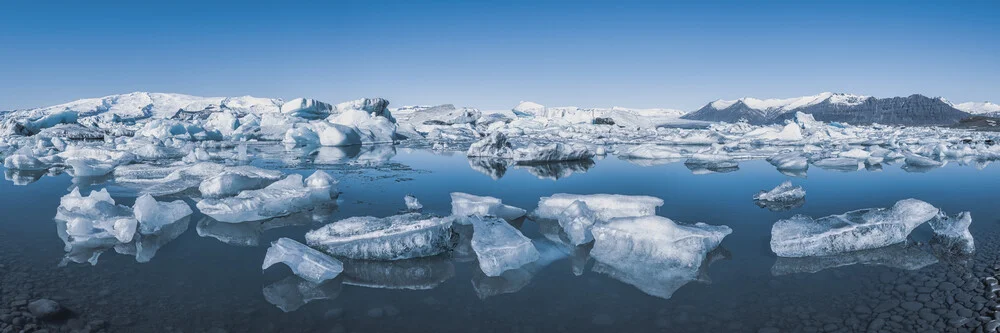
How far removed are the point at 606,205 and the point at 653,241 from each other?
3.30 ft

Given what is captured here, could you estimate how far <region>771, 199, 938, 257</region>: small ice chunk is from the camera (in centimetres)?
312

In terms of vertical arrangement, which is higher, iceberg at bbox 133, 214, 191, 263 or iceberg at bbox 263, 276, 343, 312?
iceberg at bbox 133, 214, 191, 263

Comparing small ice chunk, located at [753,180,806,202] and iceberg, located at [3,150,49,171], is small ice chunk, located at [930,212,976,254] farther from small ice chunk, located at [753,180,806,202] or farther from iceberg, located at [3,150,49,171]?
iceberg, located at [3,150,49,171]

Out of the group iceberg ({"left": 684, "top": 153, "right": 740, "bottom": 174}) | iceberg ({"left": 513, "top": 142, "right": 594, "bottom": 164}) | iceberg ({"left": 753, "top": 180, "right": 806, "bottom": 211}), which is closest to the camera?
iceberg ({"left": 753, "top": 180, "right": 806, "bottom": 211})

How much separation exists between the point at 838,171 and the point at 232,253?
8.70 m

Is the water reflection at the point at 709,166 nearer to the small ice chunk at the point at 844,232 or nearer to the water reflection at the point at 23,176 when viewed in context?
the small ice chunk at the point at 844,232

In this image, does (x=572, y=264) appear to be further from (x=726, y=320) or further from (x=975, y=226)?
(x=975, y=226)

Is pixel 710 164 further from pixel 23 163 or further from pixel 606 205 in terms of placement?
pixel 23 163

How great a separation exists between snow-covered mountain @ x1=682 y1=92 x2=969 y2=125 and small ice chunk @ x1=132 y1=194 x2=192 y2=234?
88.4 meters

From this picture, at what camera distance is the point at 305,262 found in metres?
2.71

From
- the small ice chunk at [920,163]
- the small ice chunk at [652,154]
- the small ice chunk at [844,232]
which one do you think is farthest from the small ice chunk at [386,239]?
the small ice chunk at [920,163]

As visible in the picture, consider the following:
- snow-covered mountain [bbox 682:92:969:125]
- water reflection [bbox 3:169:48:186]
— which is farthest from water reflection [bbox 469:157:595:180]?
snow-covered mountain [bbox 682:92:969:125]

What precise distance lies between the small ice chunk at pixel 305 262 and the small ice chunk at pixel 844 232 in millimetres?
2742

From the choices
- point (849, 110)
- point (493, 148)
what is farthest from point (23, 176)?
point (849, 110)
